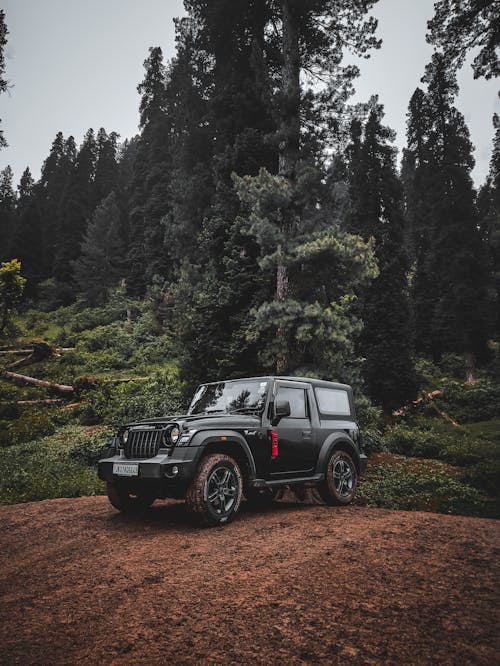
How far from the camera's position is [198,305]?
13797 mm

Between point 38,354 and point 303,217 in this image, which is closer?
point 303,217

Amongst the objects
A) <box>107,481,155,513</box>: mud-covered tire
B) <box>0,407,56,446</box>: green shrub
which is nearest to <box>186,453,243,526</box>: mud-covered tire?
<box>107,481,155,513</box>: mud-covered tire

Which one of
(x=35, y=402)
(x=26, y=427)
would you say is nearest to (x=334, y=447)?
(x=26, y=427)

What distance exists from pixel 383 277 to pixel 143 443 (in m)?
22.7

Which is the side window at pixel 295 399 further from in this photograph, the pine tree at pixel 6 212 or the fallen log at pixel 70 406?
the pine tree at pixel 6 212

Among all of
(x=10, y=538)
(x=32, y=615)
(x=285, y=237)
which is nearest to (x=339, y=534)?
(x=32, y=615)

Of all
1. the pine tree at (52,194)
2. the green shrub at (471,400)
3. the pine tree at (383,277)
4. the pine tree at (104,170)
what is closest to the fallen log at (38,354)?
the pine tree at (383,277)

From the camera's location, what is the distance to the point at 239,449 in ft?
17.9

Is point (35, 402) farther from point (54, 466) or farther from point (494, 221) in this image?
point (494, 221)

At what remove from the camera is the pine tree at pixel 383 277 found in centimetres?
2259

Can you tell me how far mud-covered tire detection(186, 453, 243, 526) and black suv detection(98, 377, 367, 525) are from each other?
0.04 feet

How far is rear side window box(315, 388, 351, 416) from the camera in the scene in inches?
270

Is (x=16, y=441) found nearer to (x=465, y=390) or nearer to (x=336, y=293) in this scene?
(x=336, y=293)

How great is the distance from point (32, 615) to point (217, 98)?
18.3 metres
